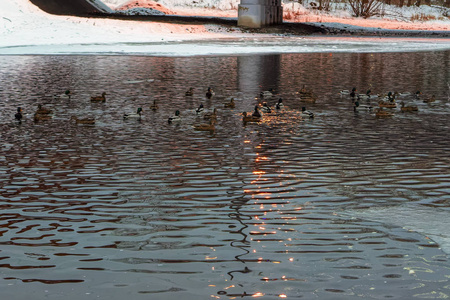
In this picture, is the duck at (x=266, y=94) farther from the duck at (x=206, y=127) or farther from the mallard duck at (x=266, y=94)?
the duck at (x=206, y=127)

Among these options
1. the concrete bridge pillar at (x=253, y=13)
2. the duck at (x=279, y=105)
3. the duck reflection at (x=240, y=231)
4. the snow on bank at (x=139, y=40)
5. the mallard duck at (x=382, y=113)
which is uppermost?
the concrete bridge pillar at (x=253, y=13)

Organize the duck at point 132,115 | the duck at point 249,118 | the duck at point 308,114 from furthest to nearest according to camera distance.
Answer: the duck at point 308,114, the duck at point 132,115, the duck at point 249,118

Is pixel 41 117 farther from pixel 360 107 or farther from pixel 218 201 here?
pixel 218 201

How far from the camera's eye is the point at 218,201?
12516 millimetres

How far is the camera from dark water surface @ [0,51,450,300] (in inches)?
353

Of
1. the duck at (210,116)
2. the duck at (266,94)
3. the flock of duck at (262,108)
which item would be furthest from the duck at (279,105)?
the duck at (210,116)

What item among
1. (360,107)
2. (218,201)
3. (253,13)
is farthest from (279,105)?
(253,13)

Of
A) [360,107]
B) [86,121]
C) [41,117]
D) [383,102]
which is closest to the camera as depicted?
[86,121]

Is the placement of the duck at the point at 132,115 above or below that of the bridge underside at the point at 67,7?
below

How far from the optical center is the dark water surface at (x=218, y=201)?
8969 mm

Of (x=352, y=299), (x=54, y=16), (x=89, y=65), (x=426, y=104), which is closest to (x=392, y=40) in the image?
(x=54, y=16)

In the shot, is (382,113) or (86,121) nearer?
(86,121)

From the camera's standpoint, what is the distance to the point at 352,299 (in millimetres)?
8375

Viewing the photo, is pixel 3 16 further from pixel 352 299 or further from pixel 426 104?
pixel 352 299
